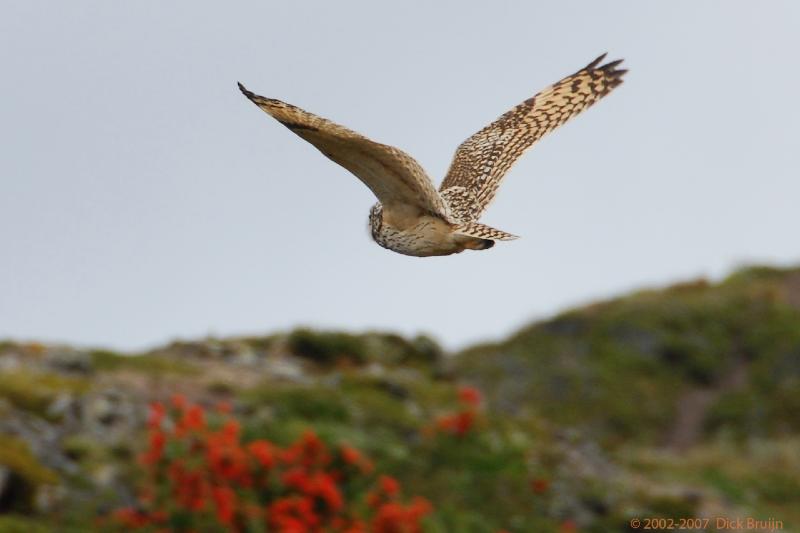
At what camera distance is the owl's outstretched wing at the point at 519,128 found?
973cm

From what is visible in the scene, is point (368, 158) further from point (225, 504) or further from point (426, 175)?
point (225, 504)

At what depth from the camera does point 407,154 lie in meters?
7.16

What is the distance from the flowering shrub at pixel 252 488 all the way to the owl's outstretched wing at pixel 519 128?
389cm

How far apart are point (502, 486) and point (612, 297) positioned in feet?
64.0

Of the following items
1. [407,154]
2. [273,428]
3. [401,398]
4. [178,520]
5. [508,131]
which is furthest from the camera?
[401,398]

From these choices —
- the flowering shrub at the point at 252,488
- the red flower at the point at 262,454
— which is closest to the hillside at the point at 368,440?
the flowering shrub at the point at 252,488

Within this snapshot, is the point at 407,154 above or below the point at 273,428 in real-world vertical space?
above

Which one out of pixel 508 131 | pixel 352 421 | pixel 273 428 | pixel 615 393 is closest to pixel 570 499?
pixel 352 421

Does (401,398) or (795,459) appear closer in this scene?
(401,398)

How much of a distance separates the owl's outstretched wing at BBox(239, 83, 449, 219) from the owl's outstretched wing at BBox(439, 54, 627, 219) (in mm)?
1842

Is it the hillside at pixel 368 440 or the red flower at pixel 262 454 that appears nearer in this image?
the red flower at pixel 262 454

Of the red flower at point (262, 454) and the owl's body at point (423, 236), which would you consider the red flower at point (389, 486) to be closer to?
the red flower at point (262, 454)

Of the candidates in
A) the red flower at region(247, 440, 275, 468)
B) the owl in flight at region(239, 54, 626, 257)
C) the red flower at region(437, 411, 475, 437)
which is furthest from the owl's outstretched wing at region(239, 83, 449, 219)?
the red flower at region(437, 411, 475, 437)

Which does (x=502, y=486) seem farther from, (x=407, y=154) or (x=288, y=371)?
(x=407, y=154)
